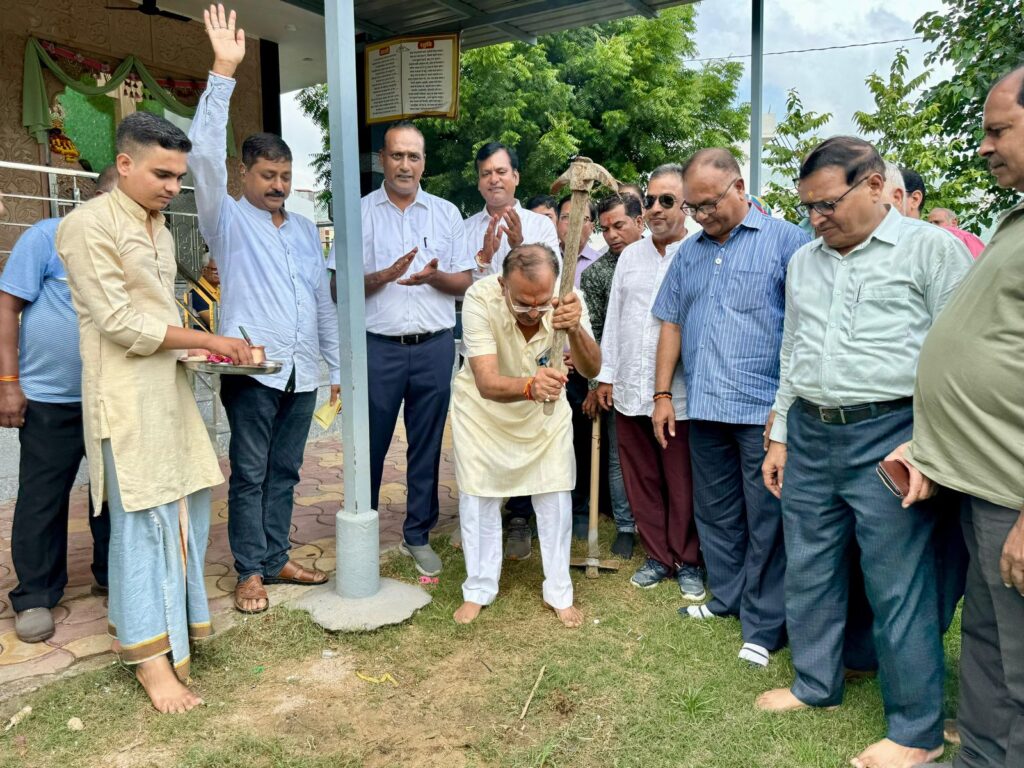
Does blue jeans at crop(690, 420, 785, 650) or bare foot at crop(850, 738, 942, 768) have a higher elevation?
blue jeans at crop(690, 420, 785, 650)

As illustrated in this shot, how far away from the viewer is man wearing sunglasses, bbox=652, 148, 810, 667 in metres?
3.26

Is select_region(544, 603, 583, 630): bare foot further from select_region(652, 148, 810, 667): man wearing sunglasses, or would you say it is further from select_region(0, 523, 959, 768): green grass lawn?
select_region(652, 148, 810, 667): man wearing sunglasses

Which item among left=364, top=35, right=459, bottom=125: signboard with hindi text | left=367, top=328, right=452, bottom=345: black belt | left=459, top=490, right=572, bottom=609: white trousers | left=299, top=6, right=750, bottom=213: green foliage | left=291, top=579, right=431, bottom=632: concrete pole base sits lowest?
left=291, top=579, right=431, bottom=632: concrete pole base

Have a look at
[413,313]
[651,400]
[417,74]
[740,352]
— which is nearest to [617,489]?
[651,400]

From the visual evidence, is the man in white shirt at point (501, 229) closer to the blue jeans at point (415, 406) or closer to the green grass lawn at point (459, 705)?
the blue jeans at point (415, 406)

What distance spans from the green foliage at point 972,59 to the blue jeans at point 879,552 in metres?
4.37

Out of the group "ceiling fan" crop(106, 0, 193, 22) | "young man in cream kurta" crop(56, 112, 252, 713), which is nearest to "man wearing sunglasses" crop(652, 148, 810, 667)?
"young man in cream kurta" crop(56, 112, 252, 713)

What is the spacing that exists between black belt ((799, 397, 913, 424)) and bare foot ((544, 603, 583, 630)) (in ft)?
4.88

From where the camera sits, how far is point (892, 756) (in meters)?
2.49

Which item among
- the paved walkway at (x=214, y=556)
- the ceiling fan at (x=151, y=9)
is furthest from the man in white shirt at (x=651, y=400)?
the ceiling fan at (x=151, y=9)

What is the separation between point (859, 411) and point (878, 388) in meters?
0.09

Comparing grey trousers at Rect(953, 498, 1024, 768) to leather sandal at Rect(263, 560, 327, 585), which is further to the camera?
leather sandal at Rect(263, 560, 327, 585)

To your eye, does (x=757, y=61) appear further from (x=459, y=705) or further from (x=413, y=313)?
(x=459, y=705)

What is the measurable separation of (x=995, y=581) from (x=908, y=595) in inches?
17.9
